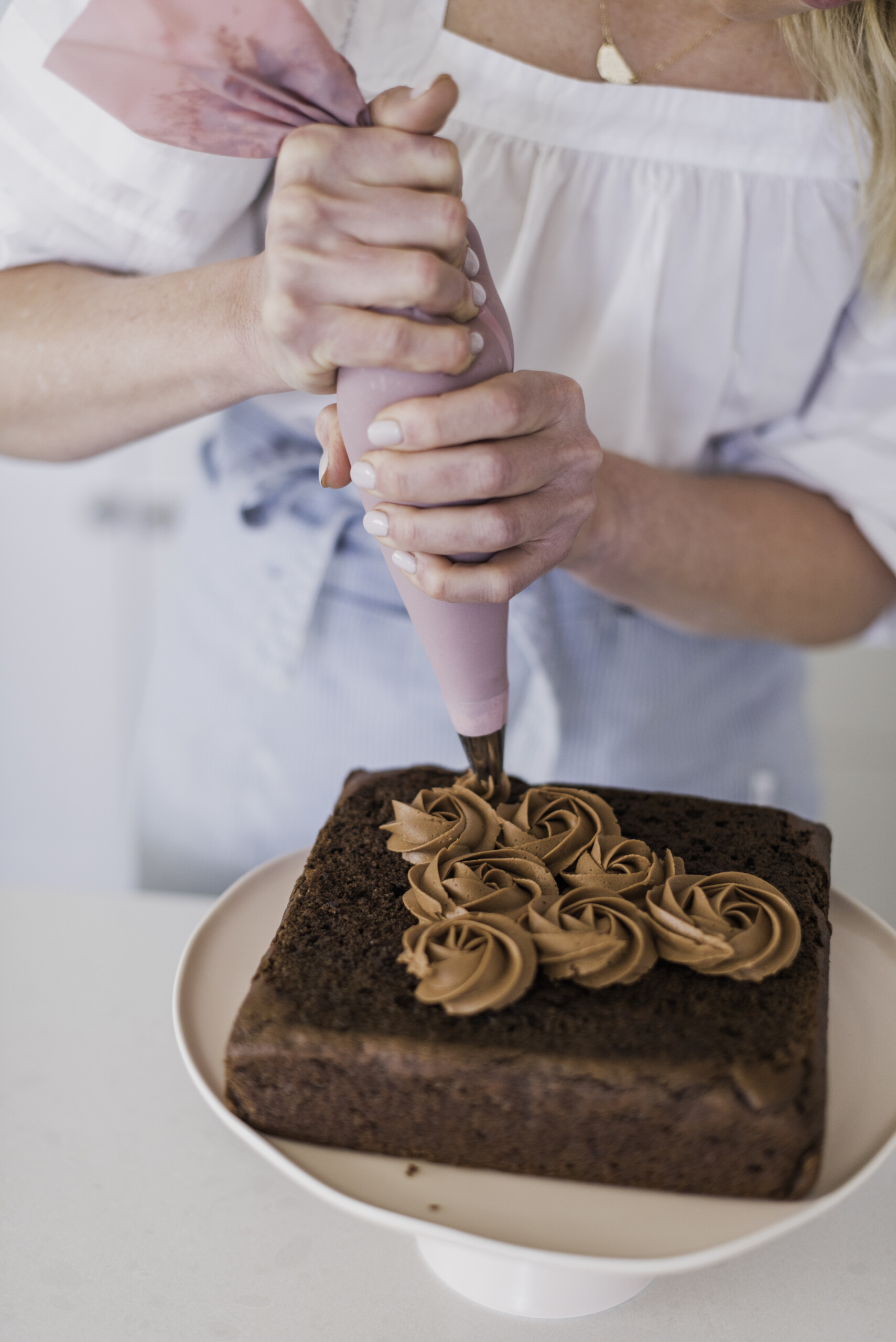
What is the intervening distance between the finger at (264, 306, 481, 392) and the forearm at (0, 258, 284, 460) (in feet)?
0.50

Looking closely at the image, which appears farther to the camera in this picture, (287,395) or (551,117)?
(287,395)

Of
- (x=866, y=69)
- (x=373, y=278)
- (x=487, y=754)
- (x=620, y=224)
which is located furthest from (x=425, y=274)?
(x=866, y=69)

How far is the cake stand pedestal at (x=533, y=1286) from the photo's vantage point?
667 millimetres

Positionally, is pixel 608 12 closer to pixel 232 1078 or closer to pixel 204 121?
pixel 204 121

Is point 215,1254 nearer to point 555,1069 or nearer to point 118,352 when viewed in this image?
point 555,1069

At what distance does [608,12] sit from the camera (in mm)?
864

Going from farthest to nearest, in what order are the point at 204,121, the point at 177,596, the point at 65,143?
1. the point at 177,596
2. the point at 65,143
3. the point at 204,121

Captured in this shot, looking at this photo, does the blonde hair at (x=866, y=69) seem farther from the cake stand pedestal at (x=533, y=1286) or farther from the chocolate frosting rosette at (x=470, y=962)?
the cake stand pedestal at (x=533, y=1286)

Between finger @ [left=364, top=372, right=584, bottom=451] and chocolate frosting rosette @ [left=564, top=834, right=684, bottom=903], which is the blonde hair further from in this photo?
chocolate frosting rosette @ [left=564, top=834, right=684, bottom=903]

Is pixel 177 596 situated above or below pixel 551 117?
below

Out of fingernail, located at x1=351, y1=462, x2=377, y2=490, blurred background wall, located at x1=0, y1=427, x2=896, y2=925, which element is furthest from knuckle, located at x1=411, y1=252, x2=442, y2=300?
blurred background wall, located at x1=0, y1=427, x2=896, y2=925

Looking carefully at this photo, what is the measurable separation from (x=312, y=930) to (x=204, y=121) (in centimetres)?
49

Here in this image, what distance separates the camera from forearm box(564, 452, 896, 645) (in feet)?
3.00

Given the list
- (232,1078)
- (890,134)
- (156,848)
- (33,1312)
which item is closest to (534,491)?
(232,1078)
